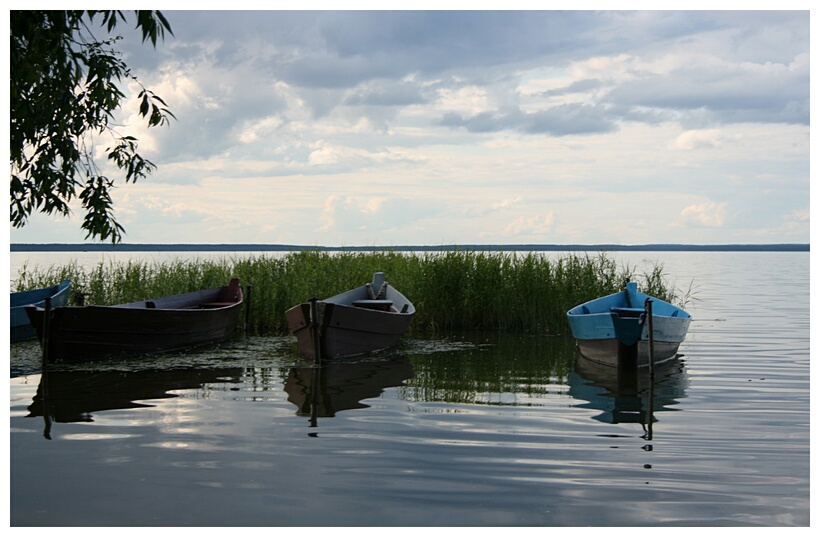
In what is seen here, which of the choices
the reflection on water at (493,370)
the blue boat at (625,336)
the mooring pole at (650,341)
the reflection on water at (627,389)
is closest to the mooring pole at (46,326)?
the reflection on water at (493,370)

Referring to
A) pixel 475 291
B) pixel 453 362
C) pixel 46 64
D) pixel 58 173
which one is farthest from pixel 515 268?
pixel 46 64

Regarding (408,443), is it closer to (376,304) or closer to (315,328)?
(315,328)

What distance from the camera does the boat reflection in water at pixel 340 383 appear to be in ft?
31.8

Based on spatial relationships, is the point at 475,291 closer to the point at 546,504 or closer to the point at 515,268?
the point at 515,268

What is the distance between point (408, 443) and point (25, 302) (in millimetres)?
12904

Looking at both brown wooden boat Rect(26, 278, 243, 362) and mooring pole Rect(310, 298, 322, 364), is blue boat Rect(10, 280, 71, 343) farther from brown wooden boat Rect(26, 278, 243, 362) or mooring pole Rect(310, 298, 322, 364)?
mooring pole Rect(310, 298, 322, 364)

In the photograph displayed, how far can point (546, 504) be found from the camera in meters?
5.77

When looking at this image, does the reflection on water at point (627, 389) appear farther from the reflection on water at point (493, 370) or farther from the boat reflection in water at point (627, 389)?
the reflection on water at point (493, 370)

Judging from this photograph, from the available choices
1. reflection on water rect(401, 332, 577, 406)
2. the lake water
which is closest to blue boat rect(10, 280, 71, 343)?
the lake water

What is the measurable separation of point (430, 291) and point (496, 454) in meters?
12.3

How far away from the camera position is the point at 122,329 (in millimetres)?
13836

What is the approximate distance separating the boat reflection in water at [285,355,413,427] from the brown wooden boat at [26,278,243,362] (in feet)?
10.1

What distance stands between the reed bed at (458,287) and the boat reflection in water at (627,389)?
16.0ft

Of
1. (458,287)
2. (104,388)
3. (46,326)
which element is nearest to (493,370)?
(104,388)
